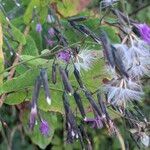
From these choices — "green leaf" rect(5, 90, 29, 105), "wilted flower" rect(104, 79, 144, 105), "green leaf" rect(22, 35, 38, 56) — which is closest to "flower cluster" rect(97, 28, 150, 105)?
"wilted flower" rect(104, 79, 144, 105)

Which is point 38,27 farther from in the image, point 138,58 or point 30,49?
point 138,58

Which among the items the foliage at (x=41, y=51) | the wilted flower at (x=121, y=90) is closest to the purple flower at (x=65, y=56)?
the foliage at (x=41, y=51)

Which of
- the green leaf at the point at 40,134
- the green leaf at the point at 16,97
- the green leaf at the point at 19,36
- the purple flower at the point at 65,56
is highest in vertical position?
the purple flower at the point at 65,56

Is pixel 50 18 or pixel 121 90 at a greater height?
pixel 121 90

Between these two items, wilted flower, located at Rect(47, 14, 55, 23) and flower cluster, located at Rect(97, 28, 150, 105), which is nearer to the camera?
flower cluster, located at Rect(97, 28, 150, 105)

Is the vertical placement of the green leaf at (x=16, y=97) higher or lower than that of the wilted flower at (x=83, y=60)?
lower

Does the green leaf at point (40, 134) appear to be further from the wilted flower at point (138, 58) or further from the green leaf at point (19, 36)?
the wilted flower at point (138, 58)

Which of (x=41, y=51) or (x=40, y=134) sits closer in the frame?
(x=41, y=51)

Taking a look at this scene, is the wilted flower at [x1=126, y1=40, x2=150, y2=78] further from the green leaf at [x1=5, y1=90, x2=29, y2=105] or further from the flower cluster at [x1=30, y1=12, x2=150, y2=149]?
the green leaf at [x1=5, y1=90, x2=29, y2=105]

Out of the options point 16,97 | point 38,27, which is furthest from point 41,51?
point 16,97

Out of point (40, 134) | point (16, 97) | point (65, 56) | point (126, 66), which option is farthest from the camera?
point (40, 134)
